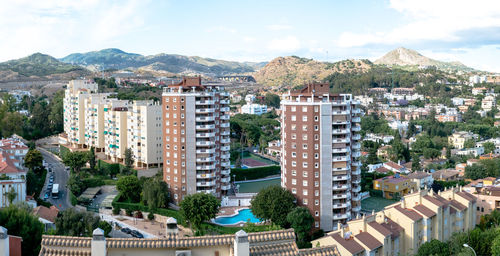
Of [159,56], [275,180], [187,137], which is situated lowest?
[275,180]

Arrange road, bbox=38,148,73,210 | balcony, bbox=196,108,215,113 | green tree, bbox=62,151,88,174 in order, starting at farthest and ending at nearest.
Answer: green tree, bbox=62,151,88,174, road, bbox=38,148,73,210, balcony, bbox=196,108,215,113

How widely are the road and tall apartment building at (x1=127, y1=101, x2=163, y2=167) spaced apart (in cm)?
515

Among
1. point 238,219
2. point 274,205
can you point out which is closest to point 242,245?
point 274,205

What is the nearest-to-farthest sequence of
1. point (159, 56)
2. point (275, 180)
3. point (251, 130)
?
point (275, 180) < point (251, 130) < point (159, 56)

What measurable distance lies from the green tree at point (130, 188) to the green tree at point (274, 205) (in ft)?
25.0

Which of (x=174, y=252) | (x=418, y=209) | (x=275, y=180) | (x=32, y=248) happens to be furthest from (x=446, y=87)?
(x=174, y=252)

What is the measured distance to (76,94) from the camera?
150ft

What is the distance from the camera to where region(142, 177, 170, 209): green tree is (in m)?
27.9

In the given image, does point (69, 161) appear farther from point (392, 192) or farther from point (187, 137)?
point (392, 192)

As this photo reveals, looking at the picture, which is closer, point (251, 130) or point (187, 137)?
point (187, 137)

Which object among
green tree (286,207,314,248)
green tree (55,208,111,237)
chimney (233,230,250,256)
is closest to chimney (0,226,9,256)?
chimney (233,230,250,256)

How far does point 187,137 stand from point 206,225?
5988 mm

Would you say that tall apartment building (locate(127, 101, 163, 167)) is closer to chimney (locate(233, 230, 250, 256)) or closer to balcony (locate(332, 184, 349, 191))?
balcony (locate(332, 184, 349, 191))

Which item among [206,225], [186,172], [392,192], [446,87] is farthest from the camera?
[446,87]
